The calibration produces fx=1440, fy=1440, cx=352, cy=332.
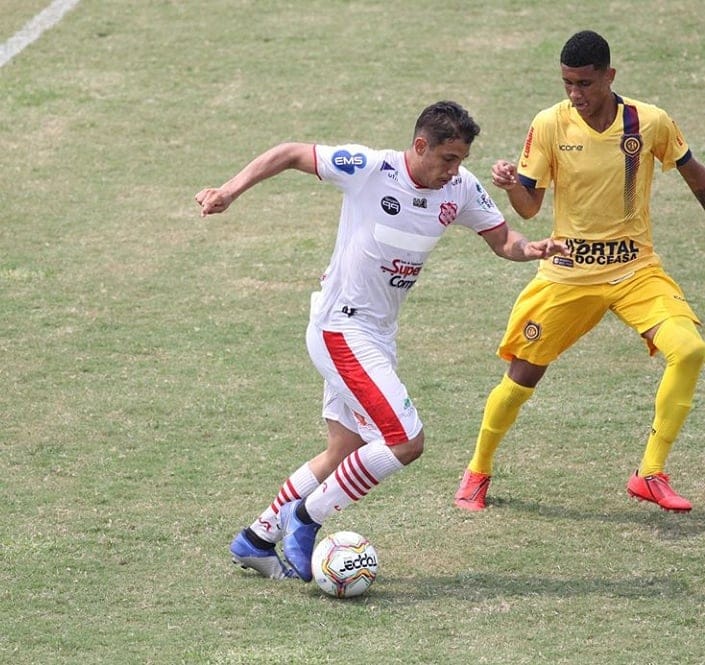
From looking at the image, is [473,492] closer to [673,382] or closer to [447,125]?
[673,382]

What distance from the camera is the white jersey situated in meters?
7.07

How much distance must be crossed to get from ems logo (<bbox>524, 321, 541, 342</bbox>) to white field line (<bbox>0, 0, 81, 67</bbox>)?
10.9 metres

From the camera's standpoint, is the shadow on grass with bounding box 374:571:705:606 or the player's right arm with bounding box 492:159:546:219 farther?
the player's right arm with bounding box 492:159:546:219

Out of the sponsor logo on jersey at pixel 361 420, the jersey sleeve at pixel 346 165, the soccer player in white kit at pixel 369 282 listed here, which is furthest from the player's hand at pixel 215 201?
the sponsor logo on jersey at pixel 361 420

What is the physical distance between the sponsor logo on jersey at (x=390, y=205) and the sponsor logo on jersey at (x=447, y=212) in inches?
9.2

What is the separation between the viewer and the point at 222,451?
29.0 ft

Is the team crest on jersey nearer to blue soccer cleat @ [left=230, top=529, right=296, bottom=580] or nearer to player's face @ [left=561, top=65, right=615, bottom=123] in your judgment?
player's face @ [left=561, top=65, right=615, bottom=123]

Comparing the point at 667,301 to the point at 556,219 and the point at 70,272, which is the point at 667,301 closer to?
the point at 556,219

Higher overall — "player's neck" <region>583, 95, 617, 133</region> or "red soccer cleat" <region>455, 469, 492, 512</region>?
"player's neck" <region>583, 95, 617, 133</region>

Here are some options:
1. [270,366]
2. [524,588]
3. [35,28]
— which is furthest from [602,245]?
[35,28]

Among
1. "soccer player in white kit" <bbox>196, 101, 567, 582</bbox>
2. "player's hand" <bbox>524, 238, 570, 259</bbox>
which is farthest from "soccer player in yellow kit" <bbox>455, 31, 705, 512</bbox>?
"soccer player in white kit" <bbox>196, 101, 567, 582</bbox>

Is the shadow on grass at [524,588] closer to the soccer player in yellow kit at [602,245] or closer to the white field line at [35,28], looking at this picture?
the soccer player in yellow kit at [602,245]

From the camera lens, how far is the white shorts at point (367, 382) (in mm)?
6973

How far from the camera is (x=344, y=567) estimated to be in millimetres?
6887
